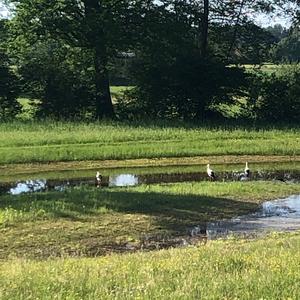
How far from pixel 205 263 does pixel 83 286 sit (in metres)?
2.01

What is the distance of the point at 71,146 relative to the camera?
1134 inches

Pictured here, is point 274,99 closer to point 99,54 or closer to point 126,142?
point 99,54

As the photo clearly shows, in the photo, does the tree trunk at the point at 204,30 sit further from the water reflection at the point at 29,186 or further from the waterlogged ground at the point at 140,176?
the water reflection at the point at 29,186

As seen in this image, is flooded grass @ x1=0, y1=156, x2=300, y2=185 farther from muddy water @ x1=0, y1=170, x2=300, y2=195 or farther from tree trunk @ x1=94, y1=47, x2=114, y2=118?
tree trunk @ x1=94, y1=47, x2=114, y2=118

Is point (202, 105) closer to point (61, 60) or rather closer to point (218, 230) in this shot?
point (61, 60)

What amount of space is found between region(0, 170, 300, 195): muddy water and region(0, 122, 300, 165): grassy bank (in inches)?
143

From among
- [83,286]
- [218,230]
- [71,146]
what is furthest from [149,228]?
[71,146]

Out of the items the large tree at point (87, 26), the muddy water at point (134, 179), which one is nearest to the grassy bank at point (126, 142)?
the muddy water at point (134, 179)

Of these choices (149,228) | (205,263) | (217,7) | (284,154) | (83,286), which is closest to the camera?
(83,286)

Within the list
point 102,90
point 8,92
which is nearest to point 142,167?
point 102,90

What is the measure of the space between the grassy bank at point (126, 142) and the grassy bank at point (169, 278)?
18443 mm

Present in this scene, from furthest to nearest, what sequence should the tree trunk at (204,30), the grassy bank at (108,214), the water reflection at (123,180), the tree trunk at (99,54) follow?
the tree trunk at (204,30) < the tree trunk at (99,54) < the water reflection at (123,180) < the grassy bank at (108,214)

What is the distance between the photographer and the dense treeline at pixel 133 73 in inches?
1598

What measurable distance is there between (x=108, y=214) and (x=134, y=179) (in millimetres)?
8217
